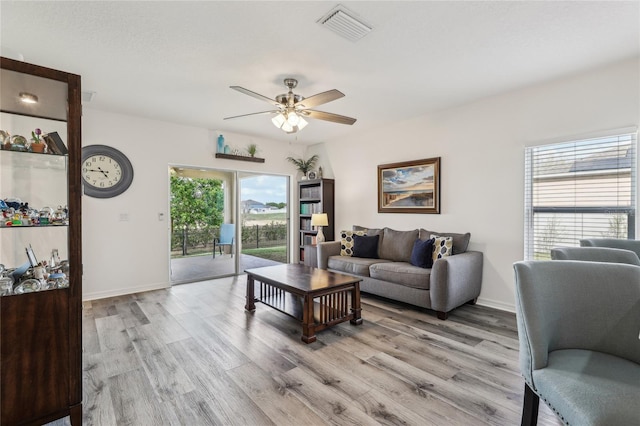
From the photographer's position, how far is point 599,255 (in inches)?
84.1

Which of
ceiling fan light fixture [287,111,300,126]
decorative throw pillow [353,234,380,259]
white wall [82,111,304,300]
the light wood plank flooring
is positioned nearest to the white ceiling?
ceiling fan light fixture [287,111,300,126]

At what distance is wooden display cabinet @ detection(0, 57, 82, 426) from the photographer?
1609 millimetres

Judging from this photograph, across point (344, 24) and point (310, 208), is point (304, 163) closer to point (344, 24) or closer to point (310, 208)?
point (310, 208)

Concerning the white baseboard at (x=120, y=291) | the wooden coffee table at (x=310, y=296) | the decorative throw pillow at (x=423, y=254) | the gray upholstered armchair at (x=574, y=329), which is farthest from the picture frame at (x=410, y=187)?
the white baseboard at (x=120, y=291)

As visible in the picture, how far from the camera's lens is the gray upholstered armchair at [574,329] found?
4.28ft

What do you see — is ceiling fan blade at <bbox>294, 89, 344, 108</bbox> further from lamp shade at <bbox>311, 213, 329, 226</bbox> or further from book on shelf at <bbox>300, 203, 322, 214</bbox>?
book on shelf at <bbox>300, 203, 322, 214</bbox>

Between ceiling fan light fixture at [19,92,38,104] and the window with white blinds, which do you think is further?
the window with white blinds

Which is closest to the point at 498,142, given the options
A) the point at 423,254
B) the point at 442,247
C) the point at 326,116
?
the point at 442,247

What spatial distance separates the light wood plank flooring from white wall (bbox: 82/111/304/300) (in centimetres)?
89

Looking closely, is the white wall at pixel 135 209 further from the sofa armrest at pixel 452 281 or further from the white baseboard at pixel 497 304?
the white baseboard at pixel 497 304

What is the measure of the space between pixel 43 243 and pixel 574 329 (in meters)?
3.01

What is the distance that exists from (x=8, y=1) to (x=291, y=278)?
3.08m

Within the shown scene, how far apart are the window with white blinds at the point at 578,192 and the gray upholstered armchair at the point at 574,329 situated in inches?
79.1

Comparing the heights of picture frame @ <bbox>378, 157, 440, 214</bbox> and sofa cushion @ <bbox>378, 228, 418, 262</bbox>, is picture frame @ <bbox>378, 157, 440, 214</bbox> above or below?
above
